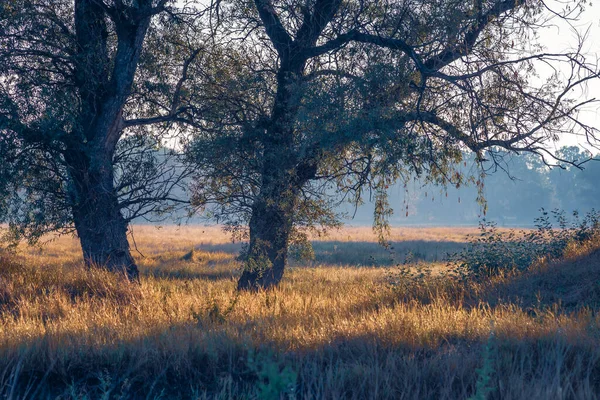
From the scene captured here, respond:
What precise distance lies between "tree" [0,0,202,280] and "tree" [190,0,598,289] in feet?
3.77

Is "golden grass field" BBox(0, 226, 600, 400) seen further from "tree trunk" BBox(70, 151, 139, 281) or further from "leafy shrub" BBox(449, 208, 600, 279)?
"leafy shrub" BBox(449, 208, 600, 279)

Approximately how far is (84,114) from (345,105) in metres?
5.36

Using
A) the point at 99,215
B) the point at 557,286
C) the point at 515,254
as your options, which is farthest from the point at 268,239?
the point at 557,286

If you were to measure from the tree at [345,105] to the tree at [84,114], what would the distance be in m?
1.15

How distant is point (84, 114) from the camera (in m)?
11.1

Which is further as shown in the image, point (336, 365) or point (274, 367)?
point (336, 365)

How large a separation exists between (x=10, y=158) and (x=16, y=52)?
1960 millimetres

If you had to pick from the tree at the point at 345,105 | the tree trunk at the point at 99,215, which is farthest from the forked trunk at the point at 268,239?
the tree trunk at the point at 99,215

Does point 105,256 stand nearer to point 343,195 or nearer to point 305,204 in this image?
point 305,204

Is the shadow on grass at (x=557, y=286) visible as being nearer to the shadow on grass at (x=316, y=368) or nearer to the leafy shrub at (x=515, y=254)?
the leafy shrub at (x=515, y=254)

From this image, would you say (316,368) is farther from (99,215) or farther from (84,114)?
(84,114)

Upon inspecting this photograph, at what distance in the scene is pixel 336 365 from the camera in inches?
197

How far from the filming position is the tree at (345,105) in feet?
30.3

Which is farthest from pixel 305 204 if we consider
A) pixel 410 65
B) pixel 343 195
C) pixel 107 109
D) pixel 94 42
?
pixel 94 42
